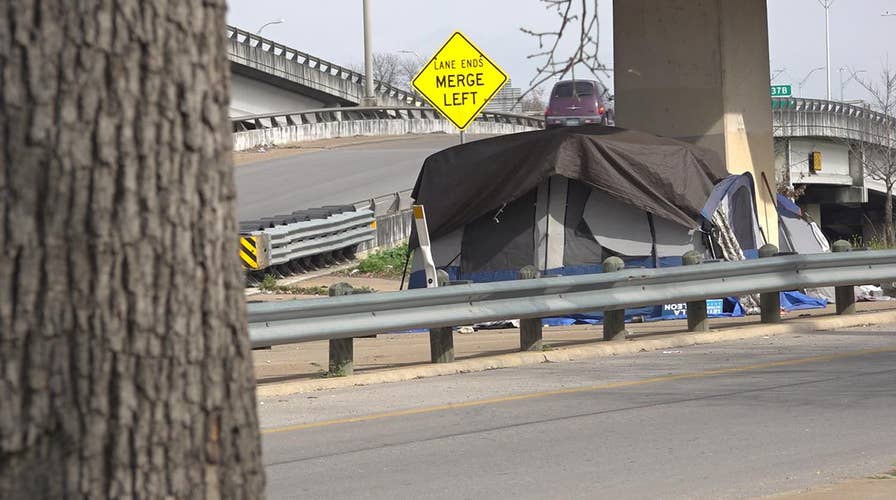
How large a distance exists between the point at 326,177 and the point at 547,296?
83.6 feet

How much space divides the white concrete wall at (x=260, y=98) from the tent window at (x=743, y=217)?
47.1m

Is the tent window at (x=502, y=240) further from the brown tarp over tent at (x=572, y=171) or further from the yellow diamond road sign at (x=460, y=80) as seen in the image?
the yellow diamond road sign at (x=460, y=80)

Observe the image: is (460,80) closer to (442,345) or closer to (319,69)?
(442,345)

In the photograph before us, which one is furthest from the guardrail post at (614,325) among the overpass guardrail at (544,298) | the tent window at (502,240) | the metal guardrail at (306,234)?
the metal guardrail at (306,234)

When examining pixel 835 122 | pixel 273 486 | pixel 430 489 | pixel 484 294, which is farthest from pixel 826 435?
pixel 835 122

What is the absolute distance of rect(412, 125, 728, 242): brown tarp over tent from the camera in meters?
16.0

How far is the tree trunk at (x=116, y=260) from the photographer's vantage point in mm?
2596

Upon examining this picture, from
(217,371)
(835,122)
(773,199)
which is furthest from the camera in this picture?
(835,122)

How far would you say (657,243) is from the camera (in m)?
16.5

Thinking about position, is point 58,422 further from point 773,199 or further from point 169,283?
point 773,199

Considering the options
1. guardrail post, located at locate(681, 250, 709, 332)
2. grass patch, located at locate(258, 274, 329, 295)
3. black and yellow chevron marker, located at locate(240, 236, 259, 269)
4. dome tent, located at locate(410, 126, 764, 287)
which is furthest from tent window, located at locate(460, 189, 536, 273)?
black and yellow chevron marker, located at locate(240, 236, 259, 269)

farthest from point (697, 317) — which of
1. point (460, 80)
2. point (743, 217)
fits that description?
point (460, 80)

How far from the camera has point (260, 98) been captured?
64.8 meters

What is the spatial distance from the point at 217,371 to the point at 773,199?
55.3 ft
